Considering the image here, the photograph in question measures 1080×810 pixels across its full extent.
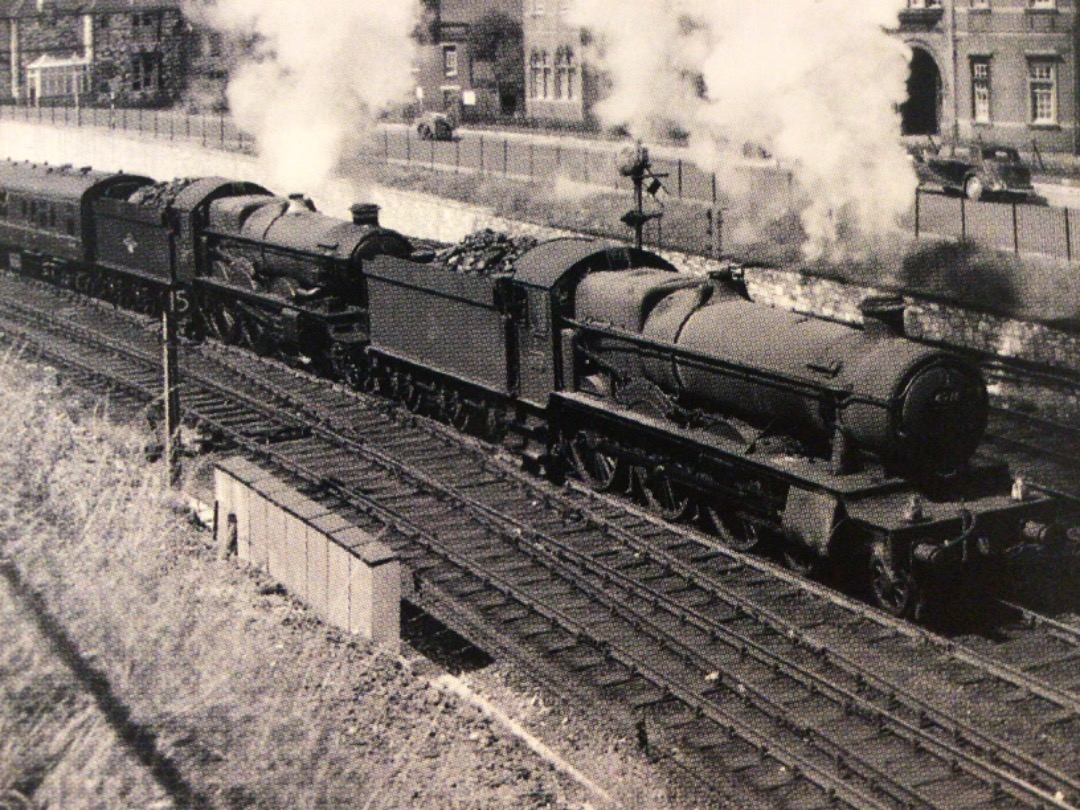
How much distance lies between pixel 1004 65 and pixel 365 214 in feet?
55.5

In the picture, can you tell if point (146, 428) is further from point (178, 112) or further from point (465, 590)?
point (178, 112)

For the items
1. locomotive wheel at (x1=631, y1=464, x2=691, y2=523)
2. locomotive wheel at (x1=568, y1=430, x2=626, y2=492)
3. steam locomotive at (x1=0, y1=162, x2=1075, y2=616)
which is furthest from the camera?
locomotive wheel at (x1=568, y1=430, x2=626, y2=492)

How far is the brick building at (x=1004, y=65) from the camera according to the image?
28781 millimetres

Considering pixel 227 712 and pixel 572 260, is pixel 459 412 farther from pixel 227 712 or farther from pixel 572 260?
pixel 227 712

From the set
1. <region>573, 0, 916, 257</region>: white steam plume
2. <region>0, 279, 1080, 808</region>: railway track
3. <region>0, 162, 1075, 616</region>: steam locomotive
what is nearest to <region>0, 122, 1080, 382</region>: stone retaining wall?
<region>573, 0, 916, 257</region>: white steam plume

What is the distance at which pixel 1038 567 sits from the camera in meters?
12.9

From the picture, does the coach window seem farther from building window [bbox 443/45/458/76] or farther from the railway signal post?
building window [bbox 443/45/458/76]

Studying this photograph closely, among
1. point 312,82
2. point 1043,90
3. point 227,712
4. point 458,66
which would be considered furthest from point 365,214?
point 458,66

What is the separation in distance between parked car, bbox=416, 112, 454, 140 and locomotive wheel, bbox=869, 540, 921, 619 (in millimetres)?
31108

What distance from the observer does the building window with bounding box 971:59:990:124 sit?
3098cm

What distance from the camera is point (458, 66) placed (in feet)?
154

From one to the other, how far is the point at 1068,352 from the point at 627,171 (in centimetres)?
687

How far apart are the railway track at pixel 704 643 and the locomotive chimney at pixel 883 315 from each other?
2555 mm

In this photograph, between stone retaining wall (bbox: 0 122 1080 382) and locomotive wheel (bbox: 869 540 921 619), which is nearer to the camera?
locomotive wheel (bbox: 869 540 921 619)
